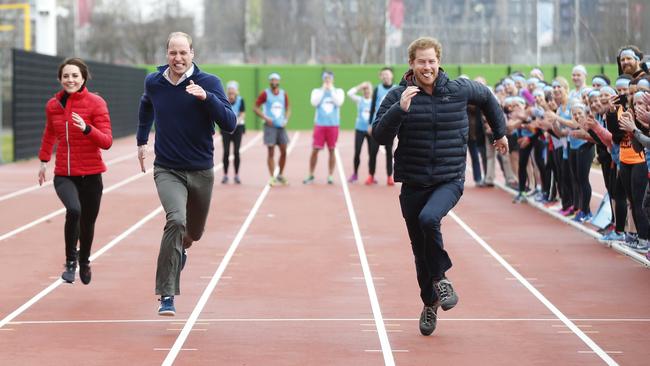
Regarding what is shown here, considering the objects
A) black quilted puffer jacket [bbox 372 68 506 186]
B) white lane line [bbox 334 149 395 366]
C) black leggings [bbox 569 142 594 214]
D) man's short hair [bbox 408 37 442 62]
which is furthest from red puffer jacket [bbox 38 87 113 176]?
black leggings [bbox 569 142 594 214]

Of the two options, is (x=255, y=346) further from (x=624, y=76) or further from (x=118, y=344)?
(x=624, y=76)

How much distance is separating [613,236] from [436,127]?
625 centimetres

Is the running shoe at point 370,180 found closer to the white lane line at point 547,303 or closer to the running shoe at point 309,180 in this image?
the running shoe at point 309,180

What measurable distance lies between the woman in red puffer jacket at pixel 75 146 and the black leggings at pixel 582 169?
7.22 metres

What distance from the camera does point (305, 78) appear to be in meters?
53.1

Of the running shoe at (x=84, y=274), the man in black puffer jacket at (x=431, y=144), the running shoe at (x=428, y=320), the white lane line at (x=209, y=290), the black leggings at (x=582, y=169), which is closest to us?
the white lane line at (x=209, y=290)

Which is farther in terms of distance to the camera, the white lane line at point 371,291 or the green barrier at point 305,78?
the green barrier at point 305,78

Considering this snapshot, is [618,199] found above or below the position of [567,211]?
above

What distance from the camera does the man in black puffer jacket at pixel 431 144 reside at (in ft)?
29.3

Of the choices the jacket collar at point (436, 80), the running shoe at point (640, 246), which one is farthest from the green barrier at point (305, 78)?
the jacket collar at point (436, 80)

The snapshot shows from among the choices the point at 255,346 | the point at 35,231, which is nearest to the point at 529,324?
the point at 255,346

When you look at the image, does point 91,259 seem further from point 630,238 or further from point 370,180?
point 370,180

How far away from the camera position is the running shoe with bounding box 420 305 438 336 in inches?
365

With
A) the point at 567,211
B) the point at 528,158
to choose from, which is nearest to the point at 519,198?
the point at 528,158
